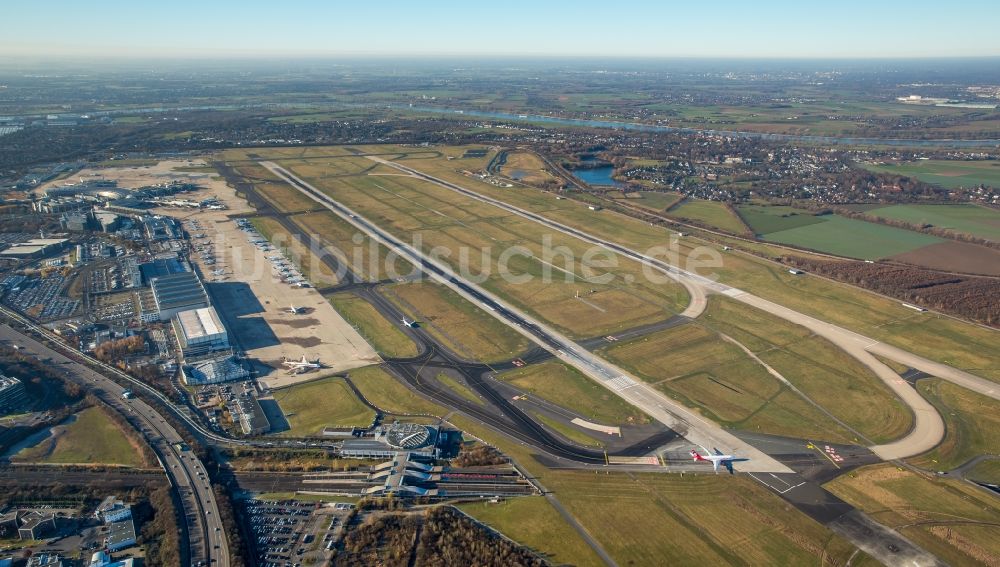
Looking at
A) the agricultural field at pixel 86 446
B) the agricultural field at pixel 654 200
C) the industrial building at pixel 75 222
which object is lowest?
the agricultural field at pixel 86 446

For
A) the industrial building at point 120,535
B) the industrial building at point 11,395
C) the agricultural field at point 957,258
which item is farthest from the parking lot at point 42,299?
the agricultural field at point 957,258

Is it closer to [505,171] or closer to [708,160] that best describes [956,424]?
[505,171]

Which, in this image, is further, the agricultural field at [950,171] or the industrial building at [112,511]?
the agricultural field at [950,171]

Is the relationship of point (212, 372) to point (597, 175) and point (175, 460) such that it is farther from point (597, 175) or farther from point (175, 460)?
point (597, 175)

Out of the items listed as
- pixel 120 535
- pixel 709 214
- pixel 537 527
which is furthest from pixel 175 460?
pixel 709 214

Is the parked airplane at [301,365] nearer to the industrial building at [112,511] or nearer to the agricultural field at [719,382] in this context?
the industrial building at [112,511]

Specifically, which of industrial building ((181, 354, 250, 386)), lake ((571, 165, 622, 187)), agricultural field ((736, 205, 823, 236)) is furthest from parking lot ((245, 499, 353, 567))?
lake ((571, 165, 622, 187))

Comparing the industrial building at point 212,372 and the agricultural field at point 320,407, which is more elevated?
the industrial building at point 212,372
